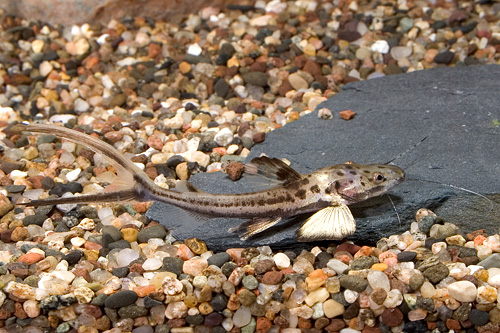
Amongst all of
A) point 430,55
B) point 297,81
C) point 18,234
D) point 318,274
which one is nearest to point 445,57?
point 430,55

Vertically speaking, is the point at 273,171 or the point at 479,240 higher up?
the point at 273,171

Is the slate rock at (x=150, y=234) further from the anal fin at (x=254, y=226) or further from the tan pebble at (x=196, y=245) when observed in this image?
the anal fin at (x=254, y=226)

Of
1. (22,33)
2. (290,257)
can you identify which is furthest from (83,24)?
(290,257)

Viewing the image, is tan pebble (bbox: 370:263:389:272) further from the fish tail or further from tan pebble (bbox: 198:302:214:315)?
the fish tail

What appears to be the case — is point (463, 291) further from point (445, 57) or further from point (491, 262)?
point (445, 57)

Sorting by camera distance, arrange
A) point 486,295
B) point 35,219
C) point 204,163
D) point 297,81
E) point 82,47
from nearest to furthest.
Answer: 1. point 486,295
2. point 35,219
3. point 204,163
4. point 297,81
5. point 82,47

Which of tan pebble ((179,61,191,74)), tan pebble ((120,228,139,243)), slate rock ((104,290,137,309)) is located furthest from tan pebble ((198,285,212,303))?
tan pebble ((179,61,191,74))

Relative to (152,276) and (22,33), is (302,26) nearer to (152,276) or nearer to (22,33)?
(22,33)
